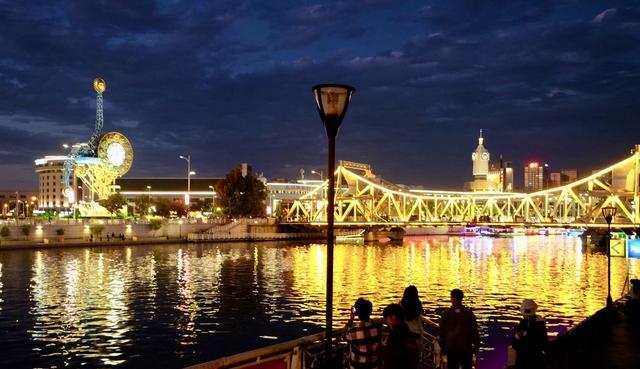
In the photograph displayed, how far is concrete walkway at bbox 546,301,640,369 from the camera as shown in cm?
1471

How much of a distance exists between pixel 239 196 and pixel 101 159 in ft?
97.1

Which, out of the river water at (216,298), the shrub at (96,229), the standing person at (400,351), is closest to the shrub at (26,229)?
the shrub at (96,229)

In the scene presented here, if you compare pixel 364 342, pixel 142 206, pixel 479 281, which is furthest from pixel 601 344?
pixel 142 206

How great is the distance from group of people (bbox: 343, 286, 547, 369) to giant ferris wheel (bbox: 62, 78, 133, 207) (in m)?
103

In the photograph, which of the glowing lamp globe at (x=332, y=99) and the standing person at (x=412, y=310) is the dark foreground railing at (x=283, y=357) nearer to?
the standing person at (x=412, y=310)

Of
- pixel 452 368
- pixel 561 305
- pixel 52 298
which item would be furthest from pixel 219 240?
pixel 452 368

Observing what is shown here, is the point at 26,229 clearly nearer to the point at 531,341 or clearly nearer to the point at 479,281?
the point at 479,281

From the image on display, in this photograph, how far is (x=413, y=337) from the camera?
8.99 meters

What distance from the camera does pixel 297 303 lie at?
127ft

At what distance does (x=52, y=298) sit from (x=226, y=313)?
40.1ft

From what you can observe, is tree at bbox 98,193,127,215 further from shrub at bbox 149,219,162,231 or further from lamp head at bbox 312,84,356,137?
lamp head at bbox 312,84,356,137

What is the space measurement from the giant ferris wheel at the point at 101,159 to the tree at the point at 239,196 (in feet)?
71.3

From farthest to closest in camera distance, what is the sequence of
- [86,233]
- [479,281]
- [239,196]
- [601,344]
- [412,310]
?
[239,196]
[86,233]
[479,281]
[601,344]
[412,310]

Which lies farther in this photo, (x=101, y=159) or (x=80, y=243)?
(x=101, y=159)
